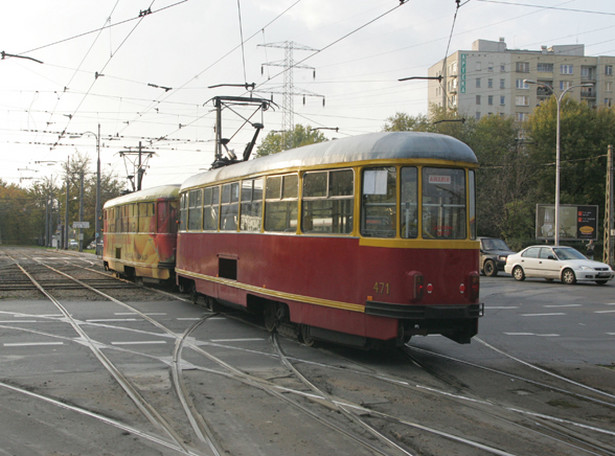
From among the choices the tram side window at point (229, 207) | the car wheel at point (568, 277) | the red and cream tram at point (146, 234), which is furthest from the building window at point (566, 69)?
the tram side window at point (229, 207)

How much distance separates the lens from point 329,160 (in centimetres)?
965

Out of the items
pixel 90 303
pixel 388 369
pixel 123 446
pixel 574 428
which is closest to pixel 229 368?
pixel 388 369

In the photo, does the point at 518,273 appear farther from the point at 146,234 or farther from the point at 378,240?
the point at 378,240

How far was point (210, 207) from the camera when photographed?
14.4 meters

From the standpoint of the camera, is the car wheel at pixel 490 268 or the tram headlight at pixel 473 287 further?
the car wheel at pixel 490 268

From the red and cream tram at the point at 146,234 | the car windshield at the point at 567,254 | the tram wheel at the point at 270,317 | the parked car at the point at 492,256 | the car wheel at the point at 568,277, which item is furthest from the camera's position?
the parked car at the point at 492,256

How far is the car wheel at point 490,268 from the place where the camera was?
29703mm

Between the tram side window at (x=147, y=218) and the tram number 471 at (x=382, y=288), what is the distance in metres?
11.9

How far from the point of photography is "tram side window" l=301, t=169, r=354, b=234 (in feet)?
30.2

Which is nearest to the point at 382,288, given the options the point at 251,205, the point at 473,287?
the point at 473,287

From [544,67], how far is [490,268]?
63445mm

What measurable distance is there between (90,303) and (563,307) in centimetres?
1151

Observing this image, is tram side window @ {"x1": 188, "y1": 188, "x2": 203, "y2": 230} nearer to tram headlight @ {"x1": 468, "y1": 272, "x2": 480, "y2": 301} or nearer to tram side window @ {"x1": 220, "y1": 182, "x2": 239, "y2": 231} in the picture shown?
tram side window @ {"x1": 220, "y1": 182, "x2": 239, "y2": 231}

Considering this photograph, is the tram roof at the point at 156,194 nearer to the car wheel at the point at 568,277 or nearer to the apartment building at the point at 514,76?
the car wheel at the point at 568,277
